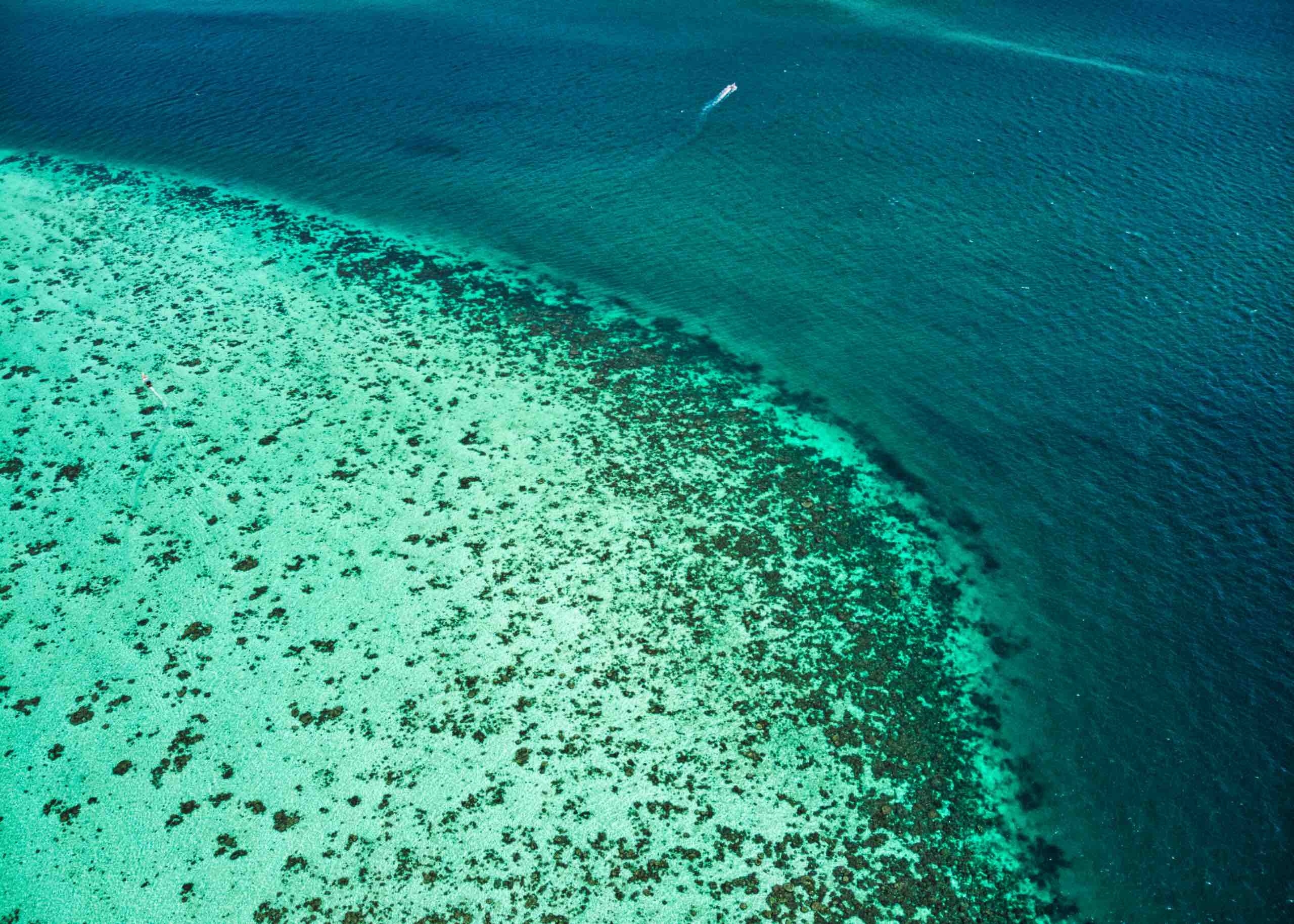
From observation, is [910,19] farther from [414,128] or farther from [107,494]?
[107,494]

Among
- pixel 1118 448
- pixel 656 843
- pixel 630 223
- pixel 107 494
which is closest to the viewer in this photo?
pixel 656 843

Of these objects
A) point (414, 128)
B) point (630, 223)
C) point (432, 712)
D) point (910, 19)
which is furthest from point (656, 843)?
point (910, 19)

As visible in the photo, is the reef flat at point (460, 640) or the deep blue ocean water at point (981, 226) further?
the deep blue ocean water at point (981, 226)

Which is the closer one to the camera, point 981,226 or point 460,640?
point 460,640

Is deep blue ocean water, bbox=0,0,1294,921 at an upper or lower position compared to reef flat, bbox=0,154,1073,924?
upper

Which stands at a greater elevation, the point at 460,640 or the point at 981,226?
the point at 981,226
